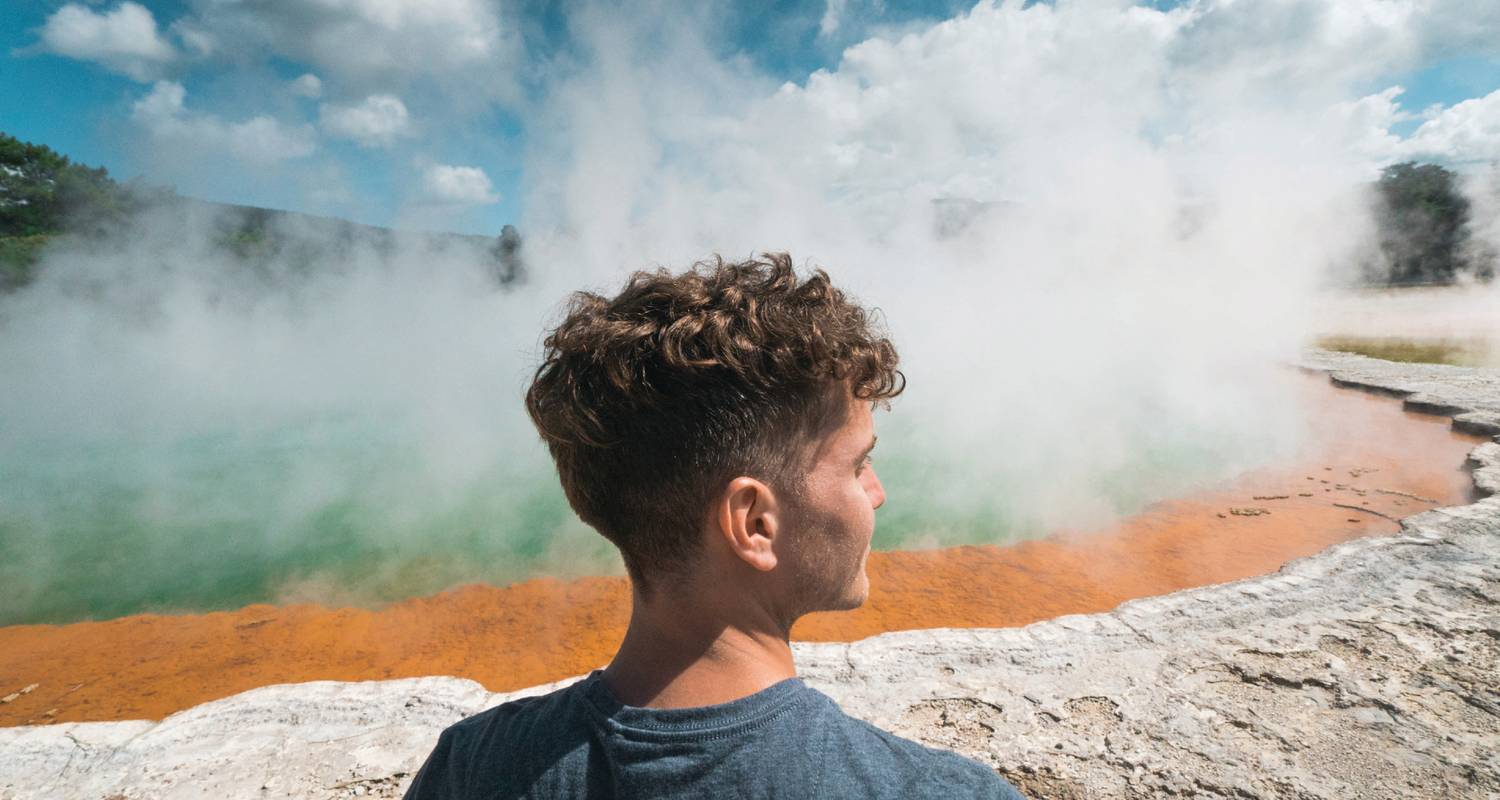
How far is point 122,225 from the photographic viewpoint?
14328mm

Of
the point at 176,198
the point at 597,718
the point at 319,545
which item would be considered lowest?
the point at 319,545

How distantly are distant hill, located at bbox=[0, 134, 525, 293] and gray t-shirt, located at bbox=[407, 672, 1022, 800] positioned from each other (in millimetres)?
13216

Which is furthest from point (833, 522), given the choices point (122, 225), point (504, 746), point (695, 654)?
point (122, 225)

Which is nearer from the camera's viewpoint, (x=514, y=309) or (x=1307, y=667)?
(x=1307, y=667)

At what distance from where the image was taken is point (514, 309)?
12656mm

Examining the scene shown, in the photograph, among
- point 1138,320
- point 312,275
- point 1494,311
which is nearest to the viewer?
point 1138,320

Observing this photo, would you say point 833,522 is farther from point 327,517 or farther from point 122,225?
point 122,225

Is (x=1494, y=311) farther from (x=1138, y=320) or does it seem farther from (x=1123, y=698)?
(x=1123, y=698)

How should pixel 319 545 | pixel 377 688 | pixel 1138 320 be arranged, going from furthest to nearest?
pixel 1138 320 < pixel 319 545 < pixel 377 688

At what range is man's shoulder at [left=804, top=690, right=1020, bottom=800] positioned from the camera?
24.0 inches

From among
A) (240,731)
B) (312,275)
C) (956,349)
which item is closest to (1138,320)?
(956,349)

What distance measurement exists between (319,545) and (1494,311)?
22925mm

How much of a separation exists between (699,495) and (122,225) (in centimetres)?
1887

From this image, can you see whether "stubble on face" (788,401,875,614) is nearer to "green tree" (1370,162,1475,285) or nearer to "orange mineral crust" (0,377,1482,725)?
"orange mineral crust" (0,377,1482,725)
